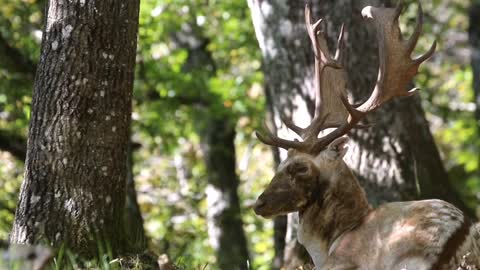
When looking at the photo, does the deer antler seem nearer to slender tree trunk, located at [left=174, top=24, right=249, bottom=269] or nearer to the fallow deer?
the fallow deer

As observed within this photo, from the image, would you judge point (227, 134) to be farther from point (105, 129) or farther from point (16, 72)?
point (105, 129)

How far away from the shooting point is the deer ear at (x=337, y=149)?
6.09 m

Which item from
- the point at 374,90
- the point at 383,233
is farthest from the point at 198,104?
the point at 383,233

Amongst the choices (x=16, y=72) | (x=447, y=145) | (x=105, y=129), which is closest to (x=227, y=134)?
(x=16, y=72)

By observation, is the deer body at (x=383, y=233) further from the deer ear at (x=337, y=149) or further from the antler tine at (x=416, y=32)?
the antler tine at (x=416, y=32)

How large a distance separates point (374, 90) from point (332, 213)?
1.11 metres

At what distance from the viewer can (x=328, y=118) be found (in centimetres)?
675

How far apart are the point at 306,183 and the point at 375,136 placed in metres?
2.76

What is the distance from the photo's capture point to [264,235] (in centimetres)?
1881

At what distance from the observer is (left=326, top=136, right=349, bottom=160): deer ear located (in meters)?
6.09

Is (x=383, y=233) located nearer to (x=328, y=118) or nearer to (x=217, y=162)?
(x=328, y=118)

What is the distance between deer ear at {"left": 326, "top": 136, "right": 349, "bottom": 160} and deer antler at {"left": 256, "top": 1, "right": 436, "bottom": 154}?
0.30ft

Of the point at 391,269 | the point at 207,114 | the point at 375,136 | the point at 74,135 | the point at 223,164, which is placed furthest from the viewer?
the point at 223,164

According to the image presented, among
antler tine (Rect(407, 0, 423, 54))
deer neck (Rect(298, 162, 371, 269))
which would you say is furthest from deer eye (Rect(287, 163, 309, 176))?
antler tine (Rect(407, 0, 423, 54))
